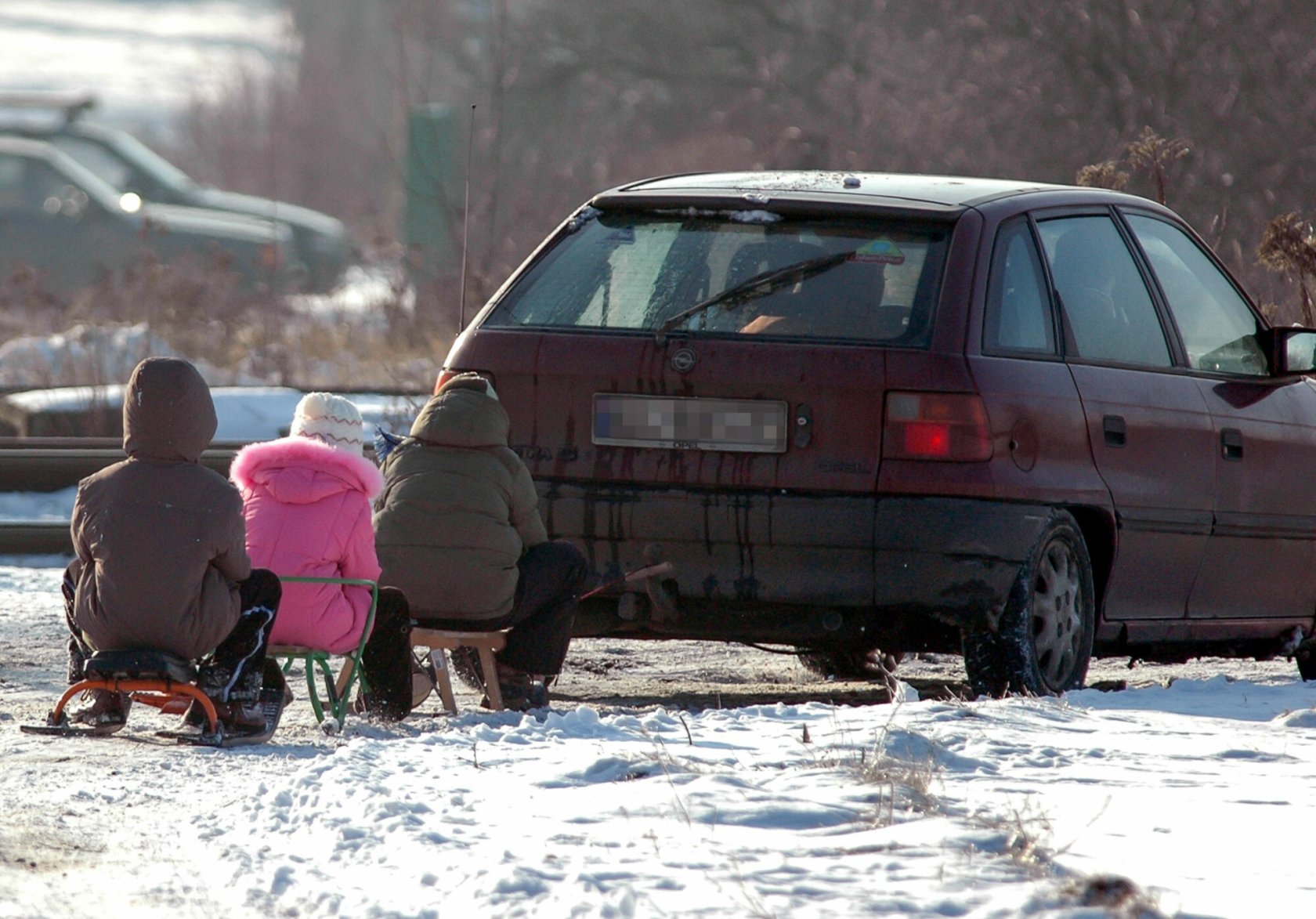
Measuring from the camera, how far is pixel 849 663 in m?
7.50

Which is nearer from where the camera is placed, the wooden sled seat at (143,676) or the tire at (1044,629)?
the wooden sled seat at (143,676)

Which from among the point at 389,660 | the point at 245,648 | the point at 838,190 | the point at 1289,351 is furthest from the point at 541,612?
the point at 1289,351

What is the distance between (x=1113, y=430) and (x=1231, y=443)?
0.74 m

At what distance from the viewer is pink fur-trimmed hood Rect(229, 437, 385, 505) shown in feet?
19.0

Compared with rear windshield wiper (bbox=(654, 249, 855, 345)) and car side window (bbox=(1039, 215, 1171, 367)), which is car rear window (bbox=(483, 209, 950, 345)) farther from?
car side window (bbox=(1039, 215, 1171, 367))

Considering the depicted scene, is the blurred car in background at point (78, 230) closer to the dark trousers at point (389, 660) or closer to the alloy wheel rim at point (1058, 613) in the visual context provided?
the dark trousers at point (389, 660)

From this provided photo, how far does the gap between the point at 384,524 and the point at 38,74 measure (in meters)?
120

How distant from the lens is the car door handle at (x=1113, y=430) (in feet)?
20.8

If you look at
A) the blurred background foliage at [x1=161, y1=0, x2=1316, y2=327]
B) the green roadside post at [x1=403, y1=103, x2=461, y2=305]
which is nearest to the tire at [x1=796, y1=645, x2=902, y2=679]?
the blurred background foliage at [x1=161, y1=0, x2=1316, y2=327]

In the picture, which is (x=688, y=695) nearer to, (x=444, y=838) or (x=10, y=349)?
(x=444, y=838)

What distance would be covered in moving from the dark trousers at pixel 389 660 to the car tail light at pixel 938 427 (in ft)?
4.45

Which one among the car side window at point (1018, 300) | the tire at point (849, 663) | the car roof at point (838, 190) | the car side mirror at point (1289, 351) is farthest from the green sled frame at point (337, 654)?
the car side mirror at point (1289, 351)

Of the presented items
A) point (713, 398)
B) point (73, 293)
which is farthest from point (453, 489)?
point (73, 293)

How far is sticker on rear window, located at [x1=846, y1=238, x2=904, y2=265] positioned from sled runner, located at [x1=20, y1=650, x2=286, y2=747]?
1901 millimetres
